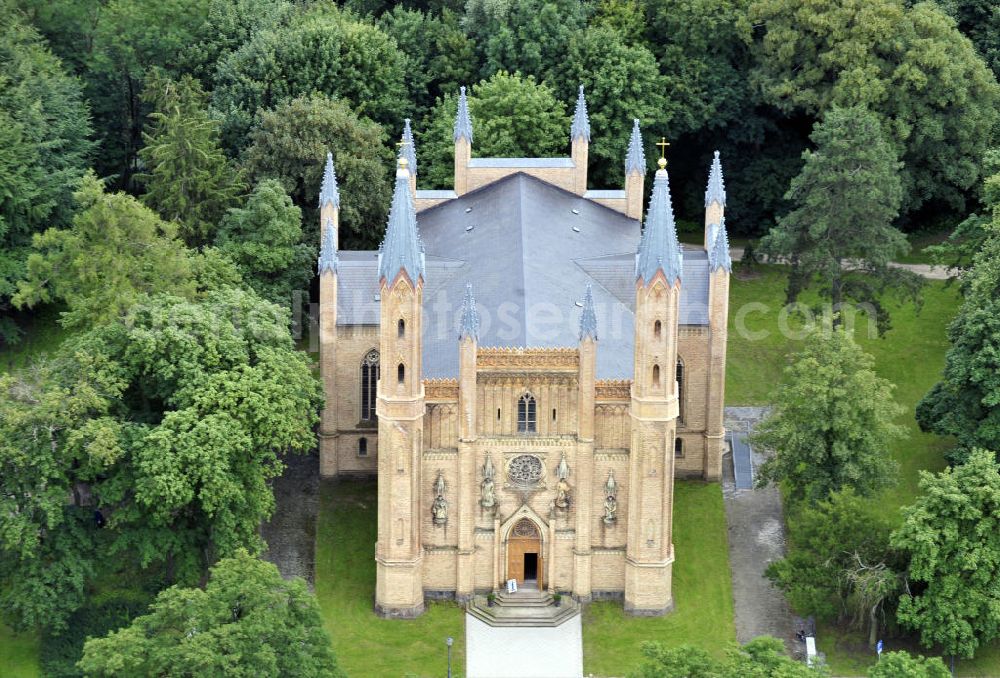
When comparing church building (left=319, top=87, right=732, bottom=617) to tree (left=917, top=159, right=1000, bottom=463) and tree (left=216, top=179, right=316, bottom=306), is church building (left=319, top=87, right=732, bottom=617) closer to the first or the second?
tree (left=216, top=179, right=316, bottom=306)

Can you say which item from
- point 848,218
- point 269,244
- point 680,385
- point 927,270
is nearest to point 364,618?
point 680,385

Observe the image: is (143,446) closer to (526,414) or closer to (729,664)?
(526,414)

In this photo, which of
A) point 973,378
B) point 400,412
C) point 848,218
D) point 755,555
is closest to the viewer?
point 400,412

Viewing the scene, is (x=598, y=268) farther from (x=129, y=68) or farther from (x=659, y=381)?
(x=129, y=68)

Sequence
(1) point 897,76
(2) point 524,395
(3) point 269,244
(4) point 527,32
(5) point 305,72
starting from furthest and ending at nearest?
(4) point 527,32, (5) point 305,72, (1) point 897,76, (3) point 269,244, (2) point 524,395

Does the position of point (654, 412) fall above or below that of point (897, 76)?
below

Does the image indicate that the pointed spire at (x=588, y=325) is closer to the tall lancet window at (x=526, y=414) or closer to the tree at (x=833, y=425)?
the tall lancet window at (x=526, y=414)

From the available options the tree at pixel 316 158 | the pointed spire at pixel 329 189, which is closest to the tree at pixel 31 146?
the tree at pixel 316 158
